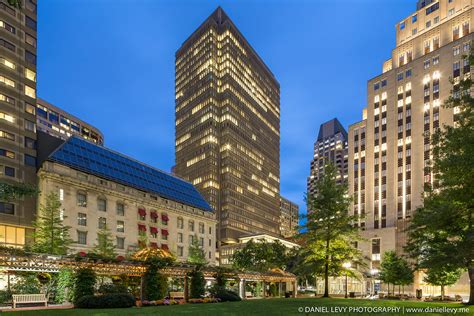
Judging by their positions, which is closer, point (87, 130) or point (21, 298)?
point (21, 298)

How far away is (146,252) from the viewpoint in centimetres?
4534

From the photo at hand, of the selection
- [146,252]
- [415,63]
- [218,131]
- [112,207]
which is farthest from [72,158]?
[218,131]

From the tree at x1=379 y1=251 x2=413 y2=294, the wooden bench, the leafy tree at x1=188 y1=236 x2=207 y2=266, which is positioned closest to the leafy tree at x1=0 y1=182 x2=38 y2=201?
the wooden bench

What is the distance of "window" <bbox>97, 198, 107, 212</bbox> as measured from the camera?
232 ft

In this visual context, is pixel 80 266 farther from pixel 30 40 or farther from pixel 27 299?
pixel 30 40

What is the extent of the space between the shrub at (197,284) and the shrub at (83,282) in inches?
463

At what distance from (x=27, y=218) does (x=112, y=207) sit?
1398cm

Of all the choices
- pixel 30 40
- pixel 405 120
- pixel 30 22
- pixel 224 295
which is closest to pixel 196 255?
pixel 224 295

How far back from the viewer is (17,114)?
67.4 metres

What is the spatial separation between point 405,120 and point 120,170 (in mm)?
91898

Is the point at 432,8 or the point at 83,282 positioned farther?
the point at 432,8

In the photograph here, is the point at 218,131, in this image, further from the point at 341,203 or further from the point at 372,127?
the point at 341,203

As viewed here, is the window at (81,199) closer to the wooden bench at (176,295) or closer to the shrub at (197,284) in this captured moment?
the wooden bench at (176,295)

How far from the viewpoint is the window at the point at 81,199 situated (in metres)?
67.1
